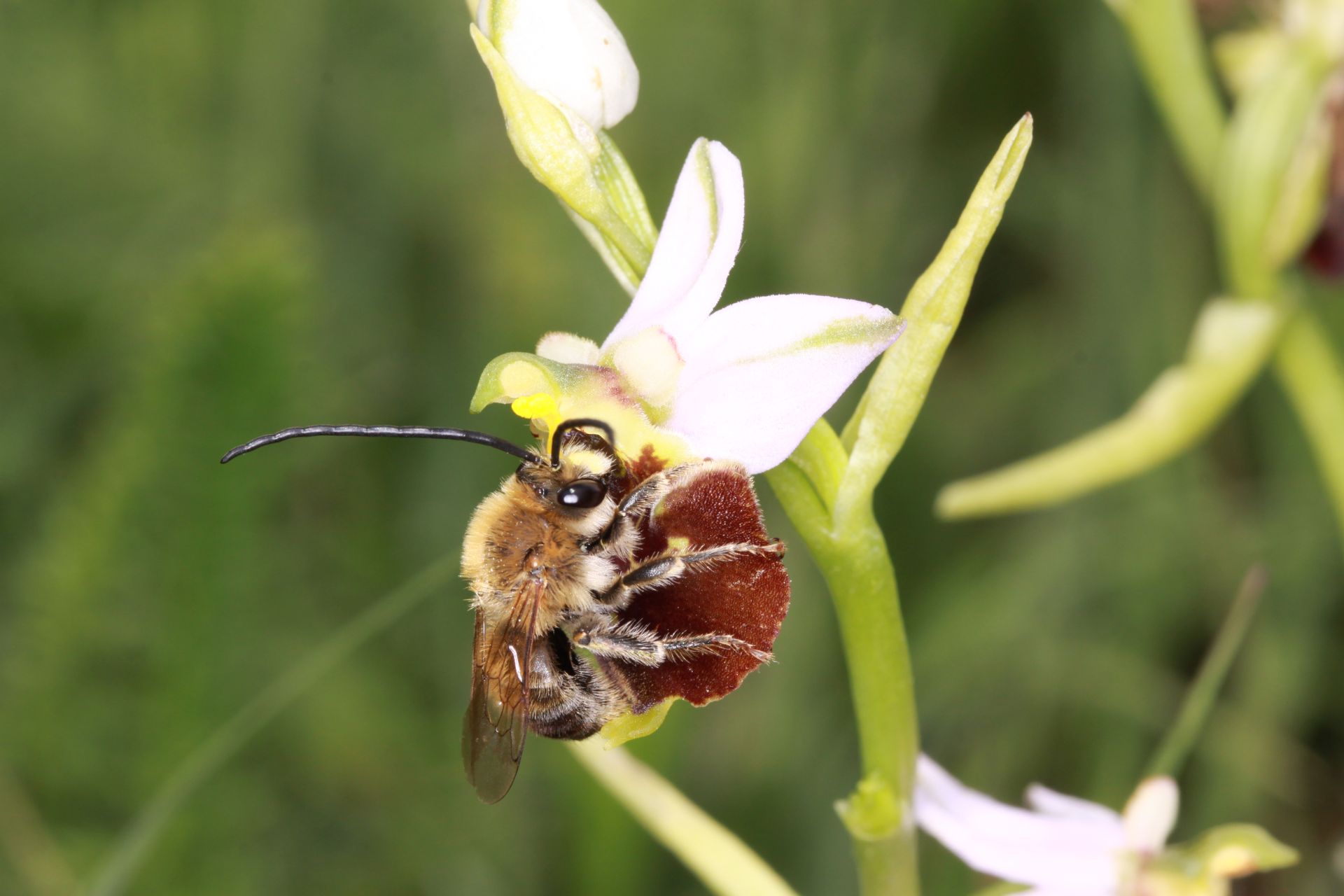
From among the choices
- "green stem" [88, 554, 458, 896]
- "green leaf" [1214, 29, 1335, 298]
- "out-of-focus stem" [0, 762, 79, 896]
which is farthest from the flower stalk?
"out-of-focus stem" [0, 762, 79, 896]

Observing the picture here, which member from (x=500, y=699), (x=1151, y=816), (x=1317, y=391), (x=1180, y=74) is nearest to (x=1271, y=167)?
(x=1180, y=74)

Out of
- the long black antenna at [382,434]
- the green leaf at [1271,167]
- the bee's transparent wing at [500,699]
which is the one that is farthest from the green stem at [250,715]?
the green leaf at [1271,167]

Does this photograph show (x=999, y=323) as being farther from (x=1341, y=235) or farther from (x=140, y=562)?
(x=140, y=562)

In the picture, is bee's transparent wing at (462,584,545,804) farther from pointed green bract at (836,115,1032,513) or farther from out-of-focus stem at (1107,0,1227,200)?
out-of-focus stem at (1107,0,1227,200)

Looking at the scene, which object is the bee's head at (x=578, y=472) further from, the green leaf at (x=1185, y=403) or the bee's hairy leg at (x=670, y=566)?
the green leaf at (x=1185, y=403)

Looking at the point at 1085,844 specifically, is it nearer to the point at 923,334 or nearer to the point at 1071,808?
the point at 1071,808

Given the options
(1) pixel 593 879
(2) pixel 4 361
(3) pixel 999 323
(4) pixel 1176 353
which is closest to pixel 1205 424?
(4) pixel 1176 353
